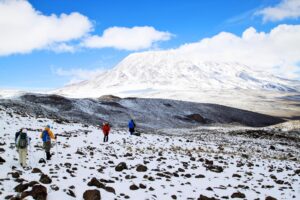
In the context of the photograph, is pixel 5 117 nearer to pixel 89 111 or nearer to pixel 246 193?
pixel 246 193

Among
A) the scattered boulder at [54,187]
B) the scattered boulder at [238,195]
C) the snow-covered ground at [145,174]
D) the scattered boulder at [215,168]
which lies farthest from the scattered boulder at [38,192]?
the scattered boulder at [215,168]

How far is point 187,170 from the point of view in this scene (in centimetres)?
1927

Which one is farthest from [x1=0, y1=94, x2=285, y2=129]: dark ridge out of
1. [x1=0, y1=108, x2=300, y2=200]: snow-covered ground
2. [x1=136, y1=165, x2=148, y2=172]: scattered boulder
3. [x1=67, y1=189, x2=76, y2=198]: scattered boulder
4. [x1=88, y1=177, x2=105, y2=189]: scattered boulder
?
[x1=67, y1=189, x2=76, y2=198]: scattered boulder

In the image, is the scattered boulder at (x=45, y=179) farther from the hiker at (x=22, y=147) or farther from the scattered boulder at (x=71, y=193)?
the hiker at (x=22, y=147)

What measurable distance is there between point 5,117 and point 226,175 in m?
24.0

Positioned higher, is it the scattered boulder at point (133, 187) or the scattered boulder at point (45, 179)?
the scattered boulder at point (45, 179)

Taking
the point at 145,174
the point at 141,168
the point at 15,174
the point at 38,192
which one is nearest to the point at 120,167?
the point at 141,168

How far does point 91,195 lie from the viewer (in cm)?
1235

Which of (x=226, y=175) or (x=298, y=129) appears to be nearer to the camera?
(x=226, y=175)

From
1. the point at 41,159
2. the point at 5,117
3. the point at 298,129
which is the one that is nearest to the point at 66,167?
the point at 41,159

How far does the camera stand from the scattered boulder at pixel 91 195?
12289 mm

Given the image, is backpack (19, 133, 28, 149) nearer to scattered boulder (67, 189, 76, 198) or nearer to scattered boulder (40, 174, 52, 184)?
scattered boulder (40, 174, 52, 184)

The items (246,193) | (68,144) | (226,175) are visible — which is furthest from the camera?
(68,144)

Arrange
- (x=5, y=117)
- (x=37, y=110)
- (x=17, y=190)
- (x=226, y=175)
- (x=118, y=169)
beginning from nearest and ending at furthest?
1. (x=17, y=190)
2. (x=118, y=169)
3. (x=226, y=175)
4. (x=5, y=117)
5. (x=37, y=110)
